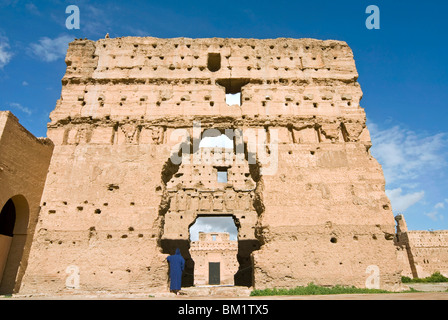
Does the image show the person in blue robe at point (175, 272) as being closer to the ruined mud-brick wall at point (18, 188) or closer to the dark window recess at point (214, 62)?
the ruined mud-brick wall at point (18, 188)

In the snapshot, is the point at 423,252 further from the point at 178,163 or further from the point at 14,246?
the point at 14,246

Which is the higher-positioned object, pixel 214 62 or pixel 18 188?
pixel 214 62

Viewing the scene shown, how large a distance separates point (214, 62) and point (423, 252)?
1663 centimetres

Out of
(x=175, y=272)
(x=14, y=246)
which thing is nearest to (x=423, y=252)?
(x=175, y=272)

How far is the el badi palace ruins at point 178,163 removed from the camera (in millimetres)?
7254

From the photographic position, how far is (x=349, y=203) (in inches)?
311

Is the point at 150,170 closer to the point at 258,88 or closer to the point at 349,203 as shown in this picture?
the point at 258,88

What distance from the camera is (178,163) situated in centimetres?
855

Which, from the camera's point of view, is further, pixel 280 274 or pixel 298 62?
pixel 298 62

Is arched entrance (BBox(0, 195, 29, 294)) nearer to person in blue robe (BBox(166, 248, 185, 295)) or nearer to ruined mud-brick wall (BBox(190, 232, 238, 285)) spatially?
person in blue robe (BBox(166, 248, 185, 295))

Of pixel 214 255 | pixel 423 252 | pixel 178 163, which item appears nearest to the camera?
pixel 178 163

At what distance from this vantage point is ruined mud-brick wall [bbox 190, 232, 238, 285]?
69.5 ft
